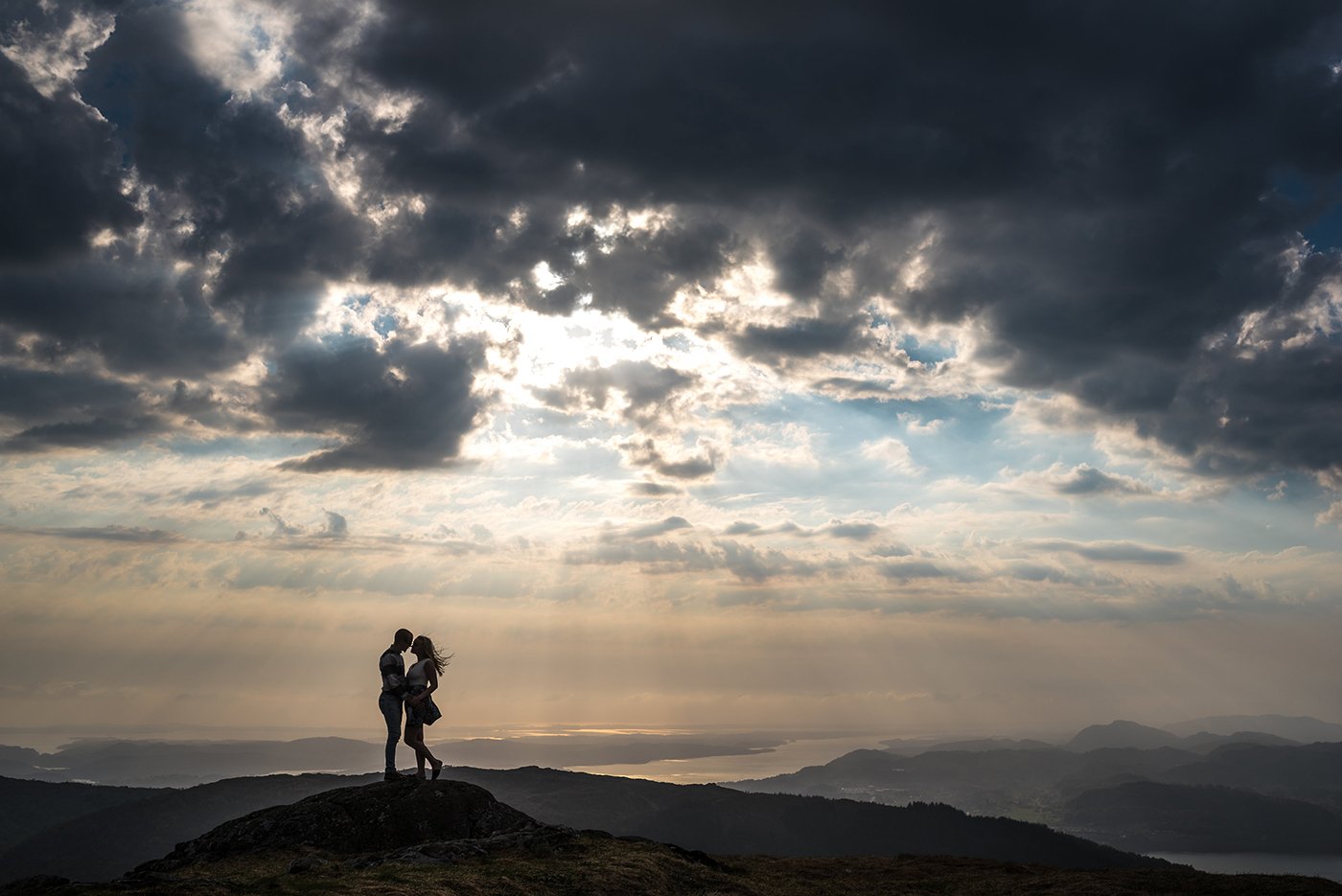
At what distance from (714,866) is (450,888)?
9863 mm

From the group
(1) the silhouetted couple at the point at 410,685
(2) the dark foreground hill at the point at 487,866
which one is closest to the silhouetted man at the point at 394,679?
(1) the silhouetted couple at the point at 410,685

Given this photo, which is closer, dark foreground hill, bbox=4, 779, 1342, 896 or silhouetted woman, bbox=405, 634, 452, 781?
dark foreground hill, bbox=4, 779, 1342, 896

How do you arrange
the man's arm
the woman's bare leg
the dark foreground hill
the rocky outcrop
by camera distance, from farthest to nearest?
the woman's bare leg → the man's arm → the rocky outcrop → the dark foreground hill

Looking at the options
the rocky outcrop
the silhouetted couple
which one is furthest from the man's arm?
the rocky outcrop

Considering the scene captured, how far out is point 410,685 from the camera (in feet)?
86.7

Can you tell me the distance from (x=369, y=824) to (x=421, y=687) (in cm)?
411

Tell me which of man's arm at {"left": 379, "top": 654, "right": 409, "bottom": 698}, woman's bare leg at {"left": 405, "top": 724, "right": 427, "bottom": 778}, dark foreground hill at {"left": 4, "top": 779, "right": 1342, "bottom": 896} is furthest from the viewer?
woman's bare leg at {"left": 405, "top": 724, "right": 427, "bottom": 778}

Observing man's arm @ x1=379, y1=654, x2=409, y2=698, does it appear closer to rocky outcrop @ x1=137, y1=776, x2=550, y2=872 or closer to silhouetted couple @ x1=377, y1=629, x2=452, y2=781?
silhouetted couple @ x1=377, y1=629, x2=452, y2=781

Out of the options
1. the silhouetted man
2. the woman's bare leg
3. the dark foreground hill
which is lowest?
the dark foreground hill

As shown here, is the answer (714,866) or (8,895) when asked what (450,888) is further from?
(714,866)

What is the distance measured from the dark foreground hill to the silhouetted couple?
2184 millimetres

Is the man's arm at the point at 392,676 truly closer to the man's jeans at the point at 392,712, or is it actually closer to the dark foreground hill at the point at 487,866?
the man's jeans at the point at 392,712

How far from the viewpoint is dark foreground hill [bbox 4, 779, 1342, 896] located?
18.2 meters

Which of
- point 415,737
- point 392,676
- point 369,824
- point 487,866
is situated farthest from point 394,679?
point 487,866
